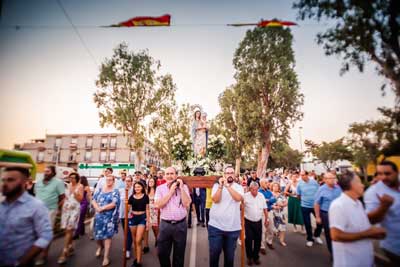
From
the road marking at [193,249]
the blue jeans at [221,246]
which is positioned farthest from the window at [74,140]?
the road marking at [193,249]

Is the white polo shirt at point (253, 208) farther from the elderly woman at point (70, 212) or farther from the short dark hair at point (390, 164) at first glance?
the elderly woman at point (70, 212)

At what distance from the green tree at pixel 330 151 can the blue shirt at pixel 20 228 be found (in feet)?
A: 12.9

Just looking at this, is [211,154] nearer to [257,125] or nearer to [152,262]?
[152,262]

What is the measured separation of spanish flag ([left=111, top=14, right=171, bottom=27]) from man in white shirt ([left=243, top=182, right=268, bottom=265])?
431cm

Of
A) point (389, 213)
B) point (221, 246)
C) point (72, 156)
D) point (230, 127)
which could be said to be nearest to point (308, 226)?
point (221, 246)

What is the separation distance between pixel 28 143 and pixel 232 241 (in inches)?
142

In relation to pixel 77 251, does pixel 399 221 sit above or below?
above

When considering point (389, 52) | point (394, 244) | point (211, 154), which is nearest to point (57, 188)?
point (211, 154)

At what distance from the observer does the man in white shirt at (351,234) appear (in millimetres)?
2051

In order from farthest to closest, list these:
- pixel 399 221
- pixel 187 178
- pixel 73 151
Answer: pixel 187 178, pixel 73 151, pixel 399 221

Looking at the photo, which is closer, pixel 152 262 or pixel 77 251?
pixel 77 251

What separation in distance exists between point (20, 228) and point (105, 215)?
1.72m

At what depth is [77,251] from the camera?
288 centimetres

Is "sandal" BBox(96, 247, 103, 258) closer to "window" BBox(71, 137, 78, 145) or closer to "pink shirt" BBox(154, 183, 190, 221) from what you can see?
"pink shirt" BBox(154, 183, 190, 221)
